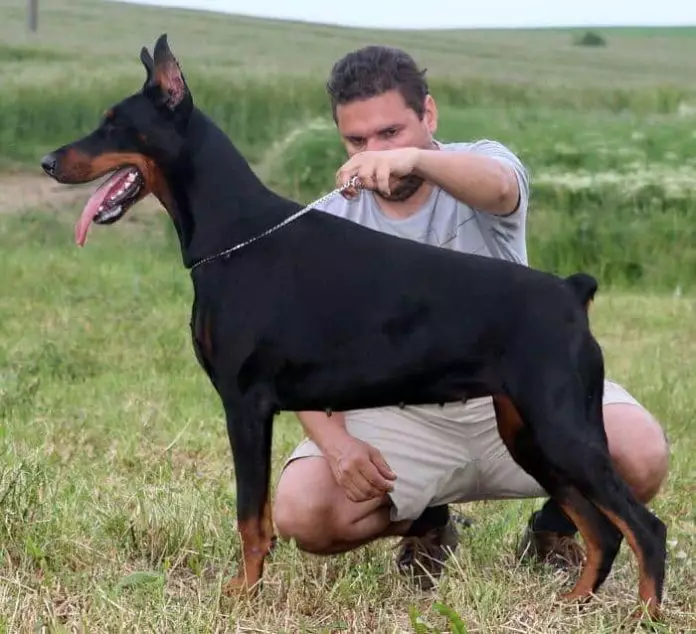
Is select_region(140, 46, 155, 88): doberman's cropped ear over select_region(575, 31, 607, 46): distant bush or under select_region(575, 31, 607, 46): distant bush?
over

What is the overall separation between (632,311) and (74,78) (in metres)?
12.4

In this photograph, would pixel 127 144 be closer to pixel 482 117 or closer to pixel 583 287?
pixel 583 287

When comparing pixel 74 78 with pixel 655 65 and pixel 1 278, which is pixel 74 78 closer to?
pixel 1 278

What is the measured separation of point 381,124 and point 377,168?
0.54 m

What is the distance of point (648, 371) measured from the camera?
7.64 m

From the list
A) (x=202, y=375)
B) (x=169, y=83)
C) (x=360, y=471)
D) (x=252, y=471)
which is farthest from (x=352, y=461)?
(x=202, y=375)

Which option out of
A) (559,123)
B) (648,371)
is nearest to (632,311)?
(648,371)

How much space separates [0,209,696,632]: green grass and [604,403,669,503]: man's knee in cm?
32

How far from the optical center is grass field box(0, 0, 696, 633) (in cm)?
366

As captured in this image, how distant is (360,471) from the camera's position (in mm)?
3932

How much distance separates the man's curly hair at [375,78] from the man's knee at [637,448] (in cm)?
115

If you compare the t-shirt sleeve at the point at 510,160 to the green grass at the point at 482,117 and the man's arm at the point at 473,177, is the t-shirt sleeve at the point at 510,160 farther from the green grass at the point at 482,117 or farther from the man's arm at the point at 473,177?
the green grass at the point at 482,117

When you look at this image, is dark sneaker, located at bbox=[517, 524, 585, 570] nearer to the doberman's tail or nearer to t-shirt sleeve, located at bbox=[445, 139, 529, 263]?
t-shirt sleeve, located at bbox=[445, 139, 529, 263]

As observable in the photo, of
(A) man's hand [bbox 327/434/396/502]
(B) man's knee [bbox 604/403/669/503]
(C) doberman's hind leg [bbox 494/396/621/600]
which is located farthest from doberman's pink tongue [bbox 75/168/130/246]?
(B) man's knee [bbox 604/403/669/503]
